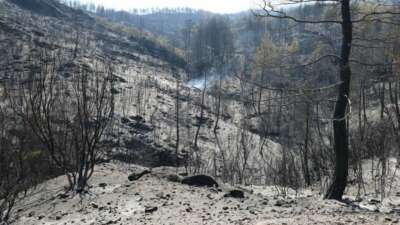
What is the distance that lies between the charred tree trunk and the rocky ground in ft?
1.64

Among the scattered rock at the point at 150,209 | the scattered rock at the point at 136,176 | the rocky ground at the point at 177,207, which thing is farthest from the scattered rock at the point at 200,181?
the scattered rock at the point at 150,209

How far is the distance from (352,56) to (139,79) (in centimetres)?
6408

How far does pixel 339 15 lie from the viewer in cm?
833

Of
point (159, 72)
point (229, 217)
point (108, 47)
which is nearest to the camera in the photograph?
point (229, 217)

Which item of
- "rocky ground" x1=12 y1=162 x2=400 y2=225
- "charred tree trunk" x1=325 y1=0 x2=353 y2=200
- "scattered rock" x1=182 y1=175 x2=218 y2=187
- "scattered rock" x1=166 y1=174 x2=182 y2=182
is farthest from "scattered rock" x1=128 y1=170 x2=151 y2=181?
"charred tree trunk" x1=325 y1=0 x2=353 y2=200

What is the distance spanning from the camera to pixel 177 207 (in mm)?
6840

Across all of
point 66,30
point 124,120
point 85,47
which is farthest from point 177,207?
point 66,30

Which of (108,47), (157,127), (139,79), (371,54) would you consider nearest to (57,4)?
(108,47)

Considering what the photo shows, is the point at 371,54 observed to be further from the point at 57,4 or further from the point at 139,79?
the point at 57,4

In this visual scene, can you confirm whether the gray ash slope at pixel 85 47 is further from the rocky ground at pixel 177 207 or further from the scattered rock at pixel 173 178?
Result: the rocky ground at pixel 177 207

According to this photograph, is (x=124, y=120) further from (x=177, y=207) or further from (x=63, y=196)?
(x=177, y=207)

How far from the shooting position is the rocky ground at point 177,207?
5.99m

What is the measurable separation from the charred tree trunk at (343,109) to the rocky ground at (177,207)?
1.64 feet

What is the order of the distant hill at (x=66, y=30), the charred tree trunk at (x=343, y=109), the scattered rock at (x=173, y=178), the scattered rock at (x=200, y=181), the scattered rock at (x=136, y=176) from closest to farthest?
the charred tree trunk at (x=343, y=109), the scattered rock at (x=200, y=181), the scattered rock at (x=173, y=178), the scattered rock at (x=136, y=176), the distant hill at (x=66, y=30)
